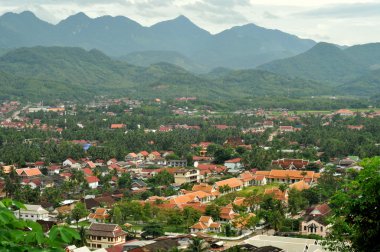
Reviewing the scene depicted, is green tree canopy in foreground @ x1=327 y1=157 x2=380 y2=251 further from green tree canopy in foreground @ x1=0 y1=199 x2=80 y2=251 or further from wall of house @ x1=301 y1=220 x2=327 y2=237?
wall of house @ x1=301 y1=220 x2=327 y2=237

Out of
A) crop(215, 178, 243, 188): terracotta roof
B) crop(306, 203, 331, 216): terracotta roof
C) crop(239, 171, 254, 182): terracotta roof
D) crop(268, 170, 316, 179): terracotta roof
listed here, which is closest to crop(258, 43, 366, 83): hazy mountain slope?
crop(268, 170, 316, 179): terracotta roof

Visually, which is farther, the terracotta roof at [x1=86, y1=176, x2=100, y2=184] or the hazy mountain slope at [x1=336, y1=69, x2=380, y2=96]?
the hazy mountain slope at [x1=336, y1=69, x2=380, y2=96]

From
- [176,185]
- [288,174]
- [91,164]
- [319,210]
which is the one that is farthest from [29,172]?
[319,210]

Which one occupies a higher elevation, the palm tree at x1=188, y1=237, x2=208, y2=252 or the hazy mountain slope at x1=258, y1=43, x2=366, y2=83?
the hazy mountain slope at x1=258, y1=43, x2=366, y2=83

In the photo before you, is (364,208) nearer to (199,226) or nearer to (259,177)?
(199,226)

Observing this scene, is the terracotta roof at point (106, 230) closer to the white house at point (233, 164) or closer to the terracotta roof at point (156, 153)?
the white house at point (233, 164)

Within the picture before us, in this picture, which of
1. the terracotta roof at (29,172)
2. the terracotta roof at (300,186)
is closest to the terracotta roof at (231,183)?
the terracotta roof at (300,186)

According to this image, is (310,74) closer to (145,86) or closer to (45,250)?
(145,86)
